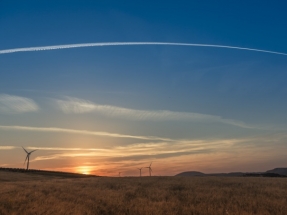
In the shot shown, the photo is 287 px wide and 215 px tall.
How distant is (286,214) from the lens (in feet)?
52.4

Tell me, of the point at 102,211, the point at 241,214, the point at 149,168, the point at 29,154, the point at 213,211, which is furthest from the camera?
the point at 149,168

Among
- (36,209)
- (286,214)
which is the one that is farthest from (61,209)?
(286,214)

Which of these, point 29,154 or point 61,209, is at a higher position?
point 29,154

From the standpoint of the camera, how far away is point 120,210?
17766 mm

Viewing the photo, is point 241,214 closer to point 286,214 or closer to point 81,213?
point 286,214

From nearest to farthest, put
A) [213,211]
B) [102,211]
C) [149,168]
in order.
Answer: [213,211] < [102,211] < [149,168]

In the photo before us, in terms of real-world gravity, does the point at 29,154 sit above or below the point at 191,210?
above

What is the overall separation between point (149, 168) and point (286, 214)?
11618 cm

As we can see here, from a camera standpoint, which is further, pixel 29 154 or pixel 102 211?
pixel 29 154

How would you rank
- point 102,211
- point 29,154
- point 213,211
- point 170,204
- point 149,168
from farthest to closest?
point 149,168 → point 29,154 → point 170,204 → point 102,211 → point 213,211

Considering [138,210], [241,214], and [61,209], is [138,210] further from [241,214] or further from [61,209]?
[241,214]

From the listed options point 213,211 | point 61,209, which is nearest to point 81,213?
point 61,209

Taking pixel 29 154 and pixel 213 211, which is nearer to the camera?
pixel 213 211

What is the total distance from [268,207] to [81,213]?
10976 mm
